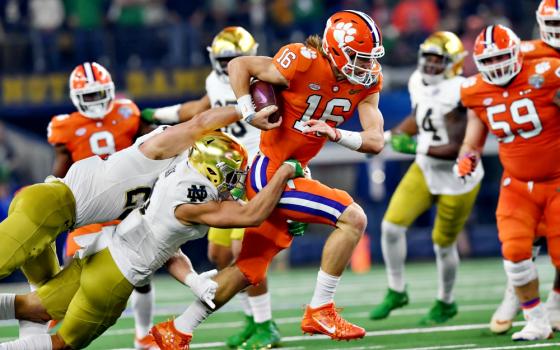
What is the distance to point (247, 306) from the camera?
7.55 meters

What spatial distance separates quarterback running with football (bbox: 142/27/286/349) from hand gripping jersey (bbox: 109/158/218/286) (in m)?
1.29

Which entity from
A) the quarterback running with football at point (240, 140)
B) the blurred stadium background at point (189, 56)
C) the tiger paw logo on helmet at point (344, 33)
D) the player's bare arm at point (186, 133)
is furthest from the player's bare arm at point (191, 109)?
the blurred stadium background at point (189, 56)

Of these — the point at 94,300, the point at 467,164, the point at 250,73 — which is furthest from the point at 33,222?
the point at 467,164

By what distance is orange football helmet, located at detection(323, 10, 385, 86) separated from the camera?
5930mm

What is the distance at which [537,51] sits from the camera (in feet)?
23.6

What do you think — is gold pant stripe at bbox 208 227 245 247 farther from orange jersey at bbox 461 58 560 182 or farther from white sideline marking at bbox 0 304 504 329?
orange jersey at bbox 461 58 560 182

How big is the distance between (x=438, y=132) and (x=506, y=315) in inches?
62.0

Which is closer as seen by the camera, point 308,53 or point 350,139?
point 350,139

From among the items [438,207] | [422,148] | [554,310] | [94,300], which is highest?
[422,148]

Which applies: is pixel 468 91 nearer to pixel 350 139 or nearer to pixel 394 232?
pixel 394 232

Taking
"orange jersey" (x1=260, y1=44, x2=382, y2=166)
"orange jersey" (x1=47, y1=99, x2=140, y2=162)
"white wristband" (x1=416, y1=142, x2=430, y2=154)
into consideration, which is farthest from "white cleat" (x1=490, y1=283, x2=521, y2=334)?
"orange jersey" (x1=47, y1=99, x2=140, y2=162)

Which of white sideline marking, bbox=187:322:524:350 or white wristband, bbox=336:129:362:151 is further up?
white wristband, bbox=336:129:362:151

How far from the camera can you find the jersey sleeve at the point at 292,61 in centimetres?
599

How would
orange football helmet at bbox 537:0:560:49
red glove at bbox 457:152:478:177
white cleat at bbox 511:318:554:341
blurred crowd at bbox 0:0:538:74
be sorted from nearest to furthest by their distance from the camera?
white cleat at bbox 511:318:554:341 < red glove at bbox 457:152:478:177 < orange football helmet at bbox 537:0:560:49 < blurred crowd at bbox 0:0:538:74
